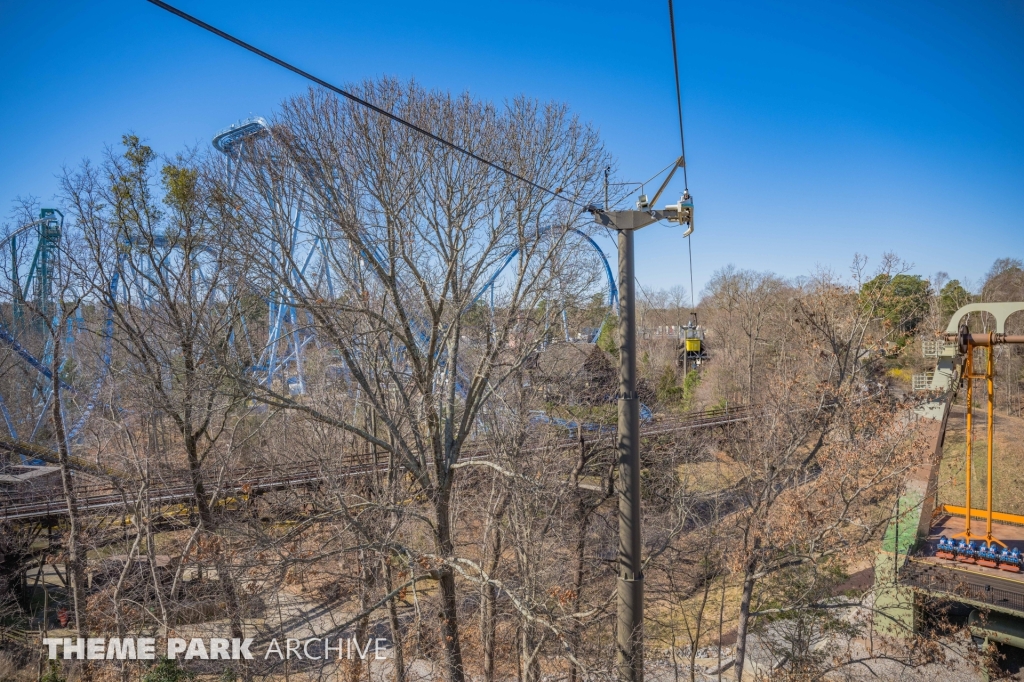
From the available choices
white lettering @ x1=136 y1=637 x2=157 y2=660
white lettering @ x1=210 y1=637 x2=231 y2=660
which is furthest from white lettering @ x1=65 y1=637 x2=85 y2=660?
white lettering @ x1=210 y1=637 x2=231 y2=660

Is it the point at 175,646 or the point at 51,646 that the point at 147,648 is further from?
the point at 51,646

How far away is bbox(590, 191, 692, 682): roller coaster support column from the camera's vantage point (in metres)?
3.34

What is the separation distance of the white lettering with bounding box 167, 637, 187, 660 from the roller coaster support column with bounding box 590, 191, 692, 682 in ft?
27.5

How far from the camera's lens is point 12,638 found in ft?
34.7

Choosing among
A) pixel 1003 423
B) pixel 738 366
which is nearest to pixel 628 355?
pixel 738 366

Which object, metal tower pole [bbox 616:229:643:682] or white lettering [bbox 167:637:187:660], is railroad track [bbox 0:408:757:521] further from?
metal tower pole [bbox 616:229:643:682]

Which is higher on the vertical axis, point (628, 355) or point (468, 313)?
point (468, 313)

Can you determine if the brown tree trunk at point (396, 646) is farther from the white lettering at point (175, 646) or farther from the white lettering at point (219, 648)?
the white lettering at point (175, 646)

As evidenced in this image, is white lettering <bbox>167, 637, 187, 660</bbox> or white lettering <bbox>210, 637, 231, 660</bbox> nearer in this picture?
white lettering <bbox>167, 637, 187, 660</bbox>

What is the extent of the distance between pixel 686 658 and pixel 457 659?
18.6ft

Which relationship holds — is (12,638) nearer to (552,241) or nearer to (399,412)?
(399,412)

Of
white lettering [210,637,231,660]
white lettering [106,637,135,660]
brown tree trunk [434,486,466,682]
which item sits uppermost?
brown tree trunk [434,486,466,682]

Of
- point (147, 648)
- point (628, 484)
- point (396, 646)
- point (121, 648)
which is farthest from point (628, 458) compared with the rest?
point (147, 648)

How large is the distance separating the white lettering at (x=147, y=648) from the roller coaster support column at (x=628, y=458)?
31.5 feet
